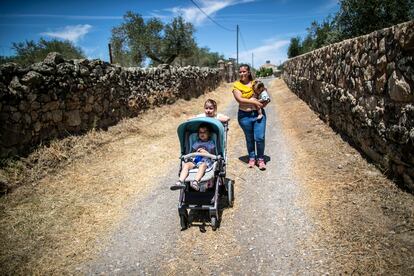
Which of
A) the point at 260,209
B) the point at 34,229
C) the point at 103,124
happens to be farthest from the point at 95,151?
the point at 260,209

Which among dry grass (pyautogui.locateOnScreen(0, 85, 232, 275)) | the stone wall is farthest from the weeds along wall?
the stone wall

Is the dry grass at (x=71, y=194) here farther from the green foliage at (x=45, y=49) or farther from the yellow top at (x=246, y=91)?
the green foliage at (x=45, y=49)

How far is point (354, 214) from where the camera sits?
3930 millimetres

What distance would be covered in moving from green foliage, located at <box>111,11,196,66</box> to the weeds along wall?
2420cm

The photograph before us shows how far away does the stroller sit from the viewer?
12.9 feet

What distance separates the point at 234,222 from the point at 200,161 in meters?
1.05

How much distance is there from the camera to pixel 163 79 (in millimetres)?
13609

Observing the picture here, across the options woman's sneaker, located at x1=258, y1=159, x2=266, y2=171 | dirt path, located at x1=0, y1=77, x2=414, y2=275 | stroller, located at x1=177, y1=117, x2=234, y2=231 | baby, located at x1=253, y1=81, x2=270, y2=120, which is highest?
baby, located at x1=253, y1=81, x2=270, y2=120

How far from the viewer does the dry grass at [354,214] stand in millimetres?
3066

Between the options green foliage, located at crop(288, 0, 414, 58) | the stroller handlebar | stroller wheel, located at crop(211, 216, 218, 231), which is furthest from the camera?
green foliage, located at crop(288, 0, 414, 58)

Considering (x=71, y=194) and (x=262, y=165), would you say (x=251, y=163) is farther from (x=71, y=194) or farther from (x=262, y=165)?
(x=71, y=194)

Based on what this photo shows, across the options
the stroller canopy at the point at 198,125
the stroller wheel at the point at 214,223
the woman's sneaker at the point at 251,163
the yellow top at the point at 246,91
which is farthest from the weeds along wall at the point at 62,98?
the woman's sneaker at the point at 251,163

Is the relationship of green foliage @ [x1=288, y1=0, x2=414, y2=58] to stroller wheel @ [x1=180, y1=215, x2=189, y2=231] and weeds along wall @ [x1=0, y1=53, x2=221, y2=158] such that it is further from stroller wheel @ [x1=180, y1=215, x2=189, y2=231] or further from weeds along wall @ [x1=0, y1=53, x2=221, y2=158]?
stroller wheel @ [x1=180, y1=215, x2=189, y2=231]

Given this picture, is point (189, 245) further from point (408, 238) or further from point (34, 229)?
point (408, 238)
